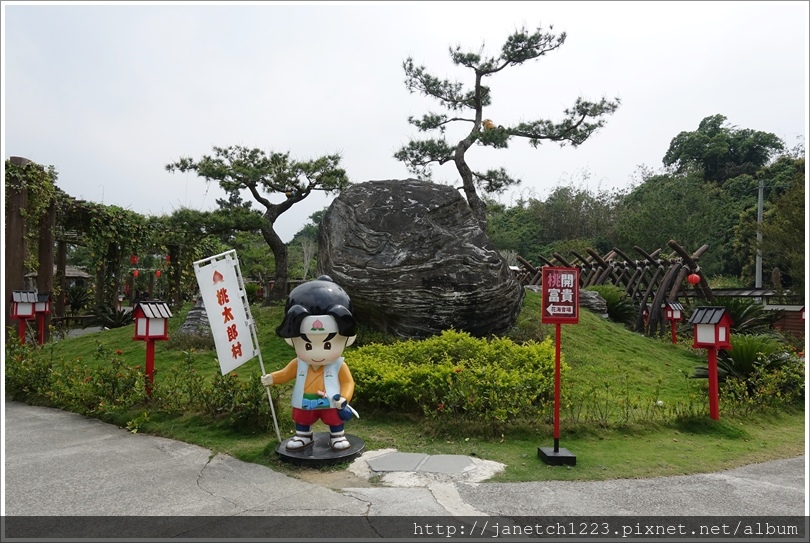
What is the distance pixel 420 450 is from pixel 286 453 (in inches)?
50.4

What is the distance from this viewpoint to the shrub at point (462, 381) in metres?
5.74

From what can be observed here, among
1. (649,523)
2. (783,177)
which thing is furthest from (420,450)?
(783,177)

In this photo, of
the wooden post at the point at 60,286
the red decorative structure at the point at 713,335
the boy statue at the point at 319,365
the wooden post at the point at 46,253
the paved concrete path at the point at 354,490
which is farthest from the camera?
the wooden post at the point at 60,286

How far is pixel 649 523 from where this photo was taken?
11.8ft

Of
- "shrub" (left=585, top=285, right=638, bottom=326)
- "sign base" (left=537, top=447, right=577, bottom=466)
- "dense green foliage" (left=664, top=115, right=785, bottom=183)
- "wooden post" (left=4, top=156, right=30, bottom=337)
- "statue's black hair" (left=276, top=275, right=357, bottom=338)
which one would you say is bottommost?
"sign base" (left=537, top=447, right=577, bottom=466)

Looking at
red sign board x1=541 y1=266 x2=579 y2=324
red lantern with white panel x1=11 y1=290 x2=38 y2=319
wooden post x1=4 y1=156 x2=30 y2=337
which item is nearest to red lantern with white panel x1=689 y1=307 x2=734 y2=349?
red sign board x1=541 y1=266 x2=579 y2=324

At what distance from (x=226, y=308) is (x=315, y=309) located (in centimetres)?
96

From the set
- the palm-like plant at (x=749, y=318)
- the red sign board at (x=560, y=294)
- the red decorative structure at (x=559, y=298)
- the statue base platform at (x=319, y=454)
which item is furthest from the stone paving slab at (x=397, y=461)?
the palm-like plant at (x=749, y=318)

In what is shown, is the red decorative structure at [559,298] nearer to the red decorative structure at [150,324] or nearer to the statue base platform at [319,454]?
the statue base platform at [319,454]

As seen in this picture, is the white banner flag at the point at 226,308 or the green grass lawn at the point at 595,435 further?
the white banner flag at the point at 226,308

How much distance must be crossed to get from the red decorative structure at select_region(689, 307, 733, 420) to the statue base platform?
4.06 meters

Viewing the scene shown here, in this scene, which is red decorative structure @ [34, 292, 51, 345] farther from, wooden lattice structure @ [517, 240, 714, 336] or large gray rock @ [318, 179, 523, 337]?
wooden lattice structure @ [517, 240, 714, 336]

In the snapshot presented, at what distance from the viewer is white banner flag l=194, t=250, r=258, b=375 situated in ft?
16.9

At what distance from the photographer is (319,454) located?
186 inches
